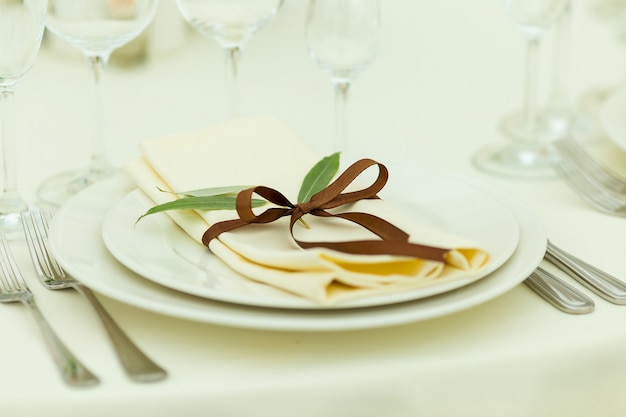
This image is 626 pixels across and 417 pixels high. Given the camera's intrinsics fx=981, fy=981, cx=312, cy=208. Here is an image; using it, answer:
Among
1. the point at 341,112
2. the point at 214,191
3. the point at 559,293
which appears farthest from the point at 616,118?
the point at 214,191

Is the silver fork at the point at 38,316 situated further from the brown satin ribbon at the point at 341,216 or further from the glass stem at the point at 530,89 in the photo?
the glass stem at the point at 530,89

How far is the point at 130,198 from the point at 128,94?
0.69 meters

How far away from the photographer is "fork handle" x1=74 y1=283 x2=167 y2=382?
64cm

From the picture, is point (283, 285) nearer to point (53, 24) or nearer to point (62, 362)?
point (62, 362)

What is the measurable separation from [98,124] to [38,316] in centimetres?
42

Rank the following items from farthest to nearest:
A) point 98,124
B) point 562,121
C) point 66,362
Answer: point 562,121
point 98,124
point 66,362

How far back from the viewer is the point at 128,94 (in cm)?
152

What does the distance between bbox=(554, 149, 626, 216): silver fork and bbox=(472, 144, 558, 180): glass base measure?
0.03m

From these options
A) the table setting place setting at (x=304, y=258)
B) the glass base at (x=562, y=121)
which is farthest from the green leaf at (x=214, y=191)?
the glass base at (x=562, y=121)

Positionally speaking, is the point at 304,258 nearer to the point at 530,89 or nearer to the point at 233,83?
the point at 233,83

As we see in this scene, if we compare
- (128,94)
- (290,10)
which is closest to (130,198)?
(128,94)

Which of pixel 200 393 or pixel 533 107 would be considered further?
pixel 533 107

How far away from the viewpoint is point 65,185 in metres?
1.11

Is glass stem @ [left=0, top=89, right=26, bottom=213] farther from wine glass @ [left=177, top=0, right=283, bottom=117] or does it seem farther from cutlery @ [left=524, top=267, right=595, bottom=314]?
cutlery @ [left=524, top=267, right=595, bottom=314]
